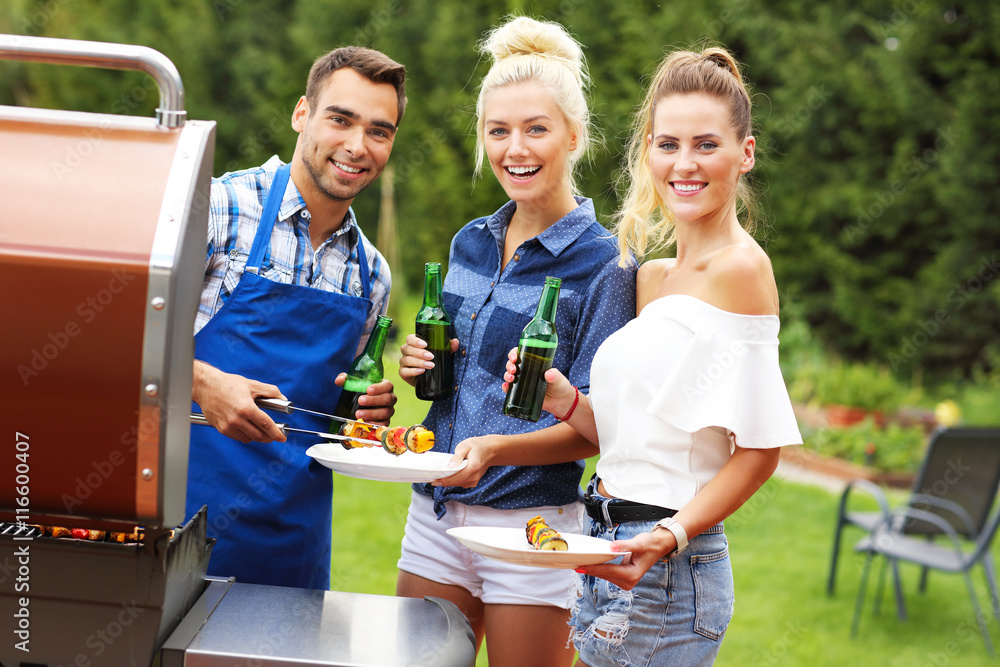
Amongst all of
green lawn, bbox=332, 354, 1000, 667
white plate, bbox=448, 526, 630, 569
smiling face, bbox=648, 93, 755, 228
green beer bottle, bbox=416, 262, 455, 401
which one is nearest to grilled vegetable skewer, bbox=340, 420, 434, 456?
green beer bottle, bbox=416, 262, 455, 401

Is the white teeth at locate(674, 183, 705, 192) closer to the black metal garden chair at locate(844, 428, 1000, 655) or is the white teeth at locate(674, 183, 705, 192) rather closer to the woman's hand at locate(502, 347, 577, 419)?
the woman's hand at locate(502, 347, 577, 419)

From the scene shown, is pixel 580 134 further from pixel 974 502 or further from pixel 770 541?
pixel 770 541

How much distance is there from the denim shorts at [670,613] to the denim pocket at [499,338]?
0.62m

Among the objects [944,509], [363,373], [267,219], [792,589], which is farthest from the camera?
[792,589]

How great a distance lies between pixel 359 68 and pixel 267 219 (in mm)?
489

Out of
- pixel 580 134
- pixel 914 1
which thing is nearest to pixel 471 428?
pixel 580 134

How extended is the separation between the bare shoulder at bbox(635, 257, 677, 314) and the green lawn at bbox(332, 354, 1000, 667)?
281 centimetres

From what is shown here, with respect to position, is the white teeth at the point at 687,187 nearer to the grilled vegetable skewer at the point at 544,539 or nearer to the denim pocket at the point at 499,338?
the denim pocket at the point at 499,338

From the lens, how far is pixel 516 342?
2281 millimetres

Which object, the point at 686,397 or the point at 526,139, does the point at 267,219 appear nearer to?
Result: the point at 526,139

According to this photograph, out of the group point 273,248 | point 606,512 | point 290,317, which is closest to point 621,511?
point 606,512

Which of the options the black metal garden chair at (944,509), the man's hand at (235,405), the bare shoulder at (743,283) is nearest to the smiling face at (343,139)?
the man's hand at (235,405)

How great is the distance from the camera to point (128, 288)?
4.40 feet

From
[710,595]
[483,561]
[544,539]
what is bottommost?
[483,561]
